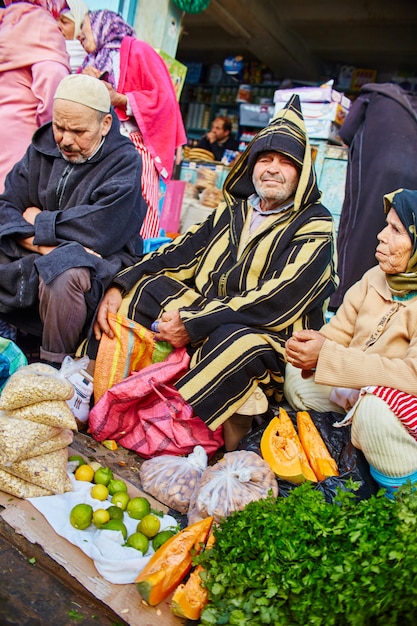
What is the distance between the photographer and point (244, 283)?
2883 mm

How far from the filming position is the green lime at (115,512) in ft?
6.82

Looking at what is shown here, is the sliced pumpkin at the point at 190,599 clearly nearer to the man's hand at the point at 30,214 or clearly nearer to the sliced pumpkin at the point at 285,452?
the sliced pumpkin at the point at 285,452

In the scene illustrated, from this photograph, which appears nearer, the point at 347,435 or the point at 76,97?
the point at 347,435

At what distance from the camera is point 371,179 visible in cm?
438

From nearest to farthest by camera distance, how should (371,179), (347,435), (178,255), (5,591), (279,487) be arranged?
(5,591) < (279,487) < (347,435) < (178,255) < (371,179)

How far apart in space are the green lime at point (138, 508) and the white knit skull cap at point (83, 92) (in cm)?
207

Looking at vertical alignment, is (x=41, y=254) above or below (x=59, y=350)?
above

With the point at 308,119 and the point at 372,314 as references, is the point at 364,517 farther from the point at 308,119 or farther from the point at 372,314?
the point at 308,119

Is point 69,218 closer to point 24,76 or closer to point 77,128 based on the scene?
point 77,128

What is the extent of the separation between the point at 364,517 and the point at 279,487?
23.7 inches

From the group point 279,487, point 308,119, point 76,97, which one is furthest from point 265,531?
point 308,119

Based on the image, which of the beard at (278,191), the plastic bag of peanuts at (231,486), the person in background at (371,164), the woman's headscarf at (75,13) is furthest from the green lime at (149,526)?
the woman's headscarf at (75,13)

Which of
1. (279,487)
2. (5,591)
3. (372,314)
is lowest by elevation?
(5,591)

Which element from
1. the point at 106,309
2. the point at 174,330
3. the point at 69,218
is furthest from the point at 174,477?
the point at 69,218
